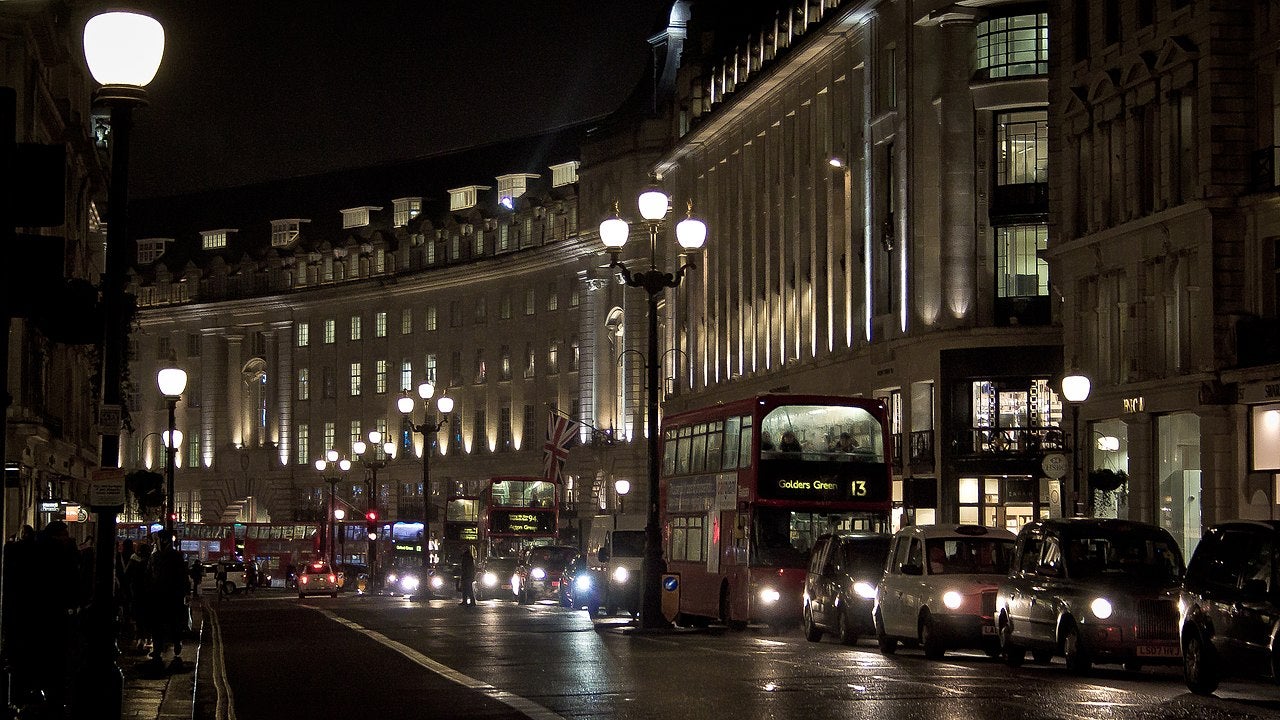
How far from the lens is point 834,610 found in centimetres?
3091

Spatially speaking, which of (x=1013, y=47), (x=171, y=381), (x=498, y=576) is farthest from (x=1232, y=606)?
(x=498, y=576)

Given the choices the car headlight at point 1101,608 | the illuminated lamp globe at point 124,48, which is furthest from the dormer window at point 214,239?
the illuminated lamp globe at point 124,48

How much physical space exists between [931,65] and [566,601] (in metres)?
17.3

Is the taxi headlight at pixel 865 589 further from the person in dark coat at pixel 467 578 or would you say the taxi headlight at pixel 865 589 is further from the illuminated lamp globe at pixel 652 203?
the person in dark coat at pixel 467 578

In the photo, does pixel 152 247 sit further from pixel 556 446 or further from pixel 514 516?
pixel 514 516

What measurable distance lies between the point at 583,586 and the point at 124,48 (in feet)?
124

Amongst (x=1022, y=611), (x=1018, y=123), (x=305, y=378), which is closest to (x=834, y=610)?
(x=1022, y=611)

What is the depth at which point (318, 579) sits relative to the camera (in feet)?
235

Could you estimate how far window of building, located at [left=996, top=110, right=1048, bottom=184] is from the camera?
53156mm

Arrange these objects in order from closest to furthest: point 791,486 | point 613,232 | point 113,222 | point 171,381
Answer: point 113,222 < point 171,381 < point 613,232 < point 791,486

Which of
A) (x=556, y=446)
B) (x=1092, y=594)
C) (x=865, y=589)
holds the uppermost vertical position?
(x=556, y=446)

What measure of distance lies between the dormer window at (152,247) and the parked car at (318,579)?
68.3 m

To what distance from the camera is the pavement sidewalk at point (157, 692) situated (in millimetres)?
17750

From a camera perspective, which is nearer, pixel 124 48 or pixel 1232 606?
pixel 124 48
